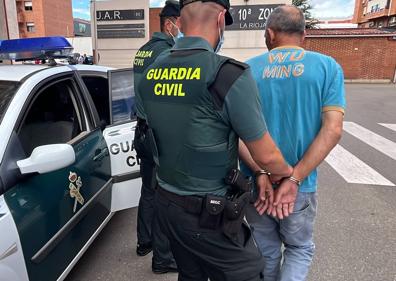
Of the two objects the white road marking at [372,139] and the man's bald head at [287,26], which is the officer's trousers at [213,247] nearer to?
the man's bald head at [287,26]

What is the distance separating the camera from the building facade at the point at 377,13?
34.6 meters

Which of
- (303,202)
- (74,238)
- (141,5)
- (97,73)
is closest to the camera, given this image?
(303,202)

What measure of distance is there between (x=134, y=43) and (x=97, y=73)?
702 centimetres

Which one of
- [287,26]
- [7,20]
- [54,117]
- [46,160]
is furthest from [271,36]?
[7,20]

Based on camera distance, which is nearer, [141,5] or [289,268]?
[289,268]

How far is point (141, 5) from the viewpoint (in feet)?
31.6

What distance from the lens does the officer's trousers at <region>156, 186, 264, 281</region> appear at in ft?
4.87

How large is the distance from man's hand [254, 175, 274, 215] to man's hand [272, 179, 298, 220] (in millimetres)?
32

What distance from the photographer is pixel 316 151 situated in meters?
1.72

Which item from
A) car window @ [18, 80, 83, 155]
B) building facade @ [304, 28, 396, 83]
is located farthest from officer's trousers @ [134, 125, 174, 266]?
building facade @ [304, 28, 396, 83]

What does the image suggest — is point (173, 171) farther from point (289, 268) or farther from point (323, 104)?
point (289, 268)

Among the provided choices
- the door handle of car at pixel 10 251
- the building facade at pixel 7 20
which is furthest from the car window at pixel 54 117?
the building facade at pixel 7 20

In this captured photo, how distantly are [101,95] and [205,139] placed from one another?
7.89 feet

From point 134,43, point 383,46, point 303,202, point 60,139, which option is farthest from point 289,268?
point 383,46
